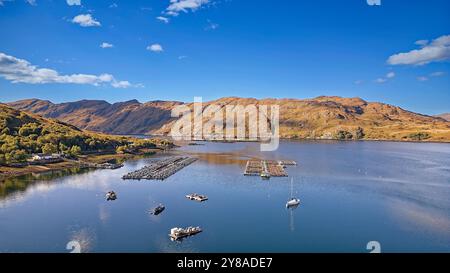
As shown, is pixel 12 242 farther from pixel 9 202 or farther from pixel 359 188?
pixel 359 188

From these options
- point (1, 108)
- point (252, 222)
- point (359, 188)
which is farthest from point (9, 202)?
point (1, 108)

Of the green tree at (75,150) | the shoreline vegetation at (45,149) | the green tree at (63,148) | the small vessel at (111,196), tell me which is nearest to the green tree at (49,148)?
the shoreline vegetation at (45,149)

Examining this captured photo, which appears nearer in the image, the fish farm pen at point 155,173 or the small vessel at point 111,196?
the small vessel at point 111,196

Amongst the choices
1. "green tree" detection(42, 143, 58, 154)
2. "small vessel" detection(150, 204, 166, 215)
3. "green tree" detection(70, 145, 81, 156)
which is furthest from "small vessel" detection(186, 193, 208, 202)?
"green tree" detection(70, 145, 81, 156)

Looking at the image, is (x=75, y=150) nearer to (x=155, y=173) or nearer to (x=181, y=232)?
(x=155, y=173)

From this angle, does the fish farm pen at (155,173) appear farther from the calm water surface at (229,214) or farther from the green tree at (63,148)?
the green tree at (63,148)

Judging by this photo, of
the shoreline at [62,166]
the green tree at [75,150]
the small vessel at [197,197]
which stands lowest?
the small vessel at [197,197]

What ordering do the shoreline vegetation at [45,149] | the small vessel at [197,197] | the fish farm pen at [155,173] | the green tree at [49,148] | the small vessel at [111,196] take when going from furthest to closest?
the green tree at [49,148]
the shoreline vegetation at [45,149]
the fish farm pen at [155,173]
the small vessel at [111,196]
the small vessel at [197,197]
